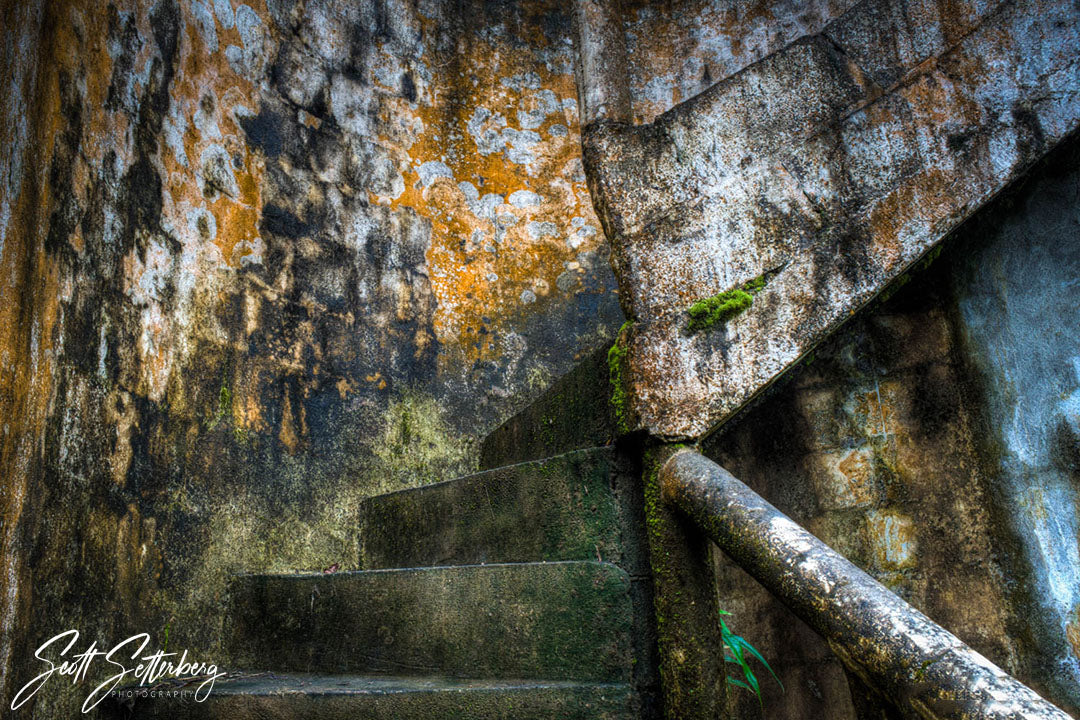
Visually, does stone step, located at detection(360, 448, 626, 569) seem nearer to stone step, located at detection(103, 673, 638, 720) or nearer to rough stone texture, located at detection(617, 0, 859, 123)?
stone step, located at detection(103, 673, 638, 720)

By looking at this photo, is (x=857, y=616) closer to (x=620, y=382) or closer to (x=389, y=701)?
(x=620, y=382)

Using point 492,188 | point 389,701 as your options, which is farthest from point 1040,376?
point 492,188

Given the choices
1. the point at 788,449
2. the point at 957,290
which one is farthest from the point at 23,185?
the point at 957,290

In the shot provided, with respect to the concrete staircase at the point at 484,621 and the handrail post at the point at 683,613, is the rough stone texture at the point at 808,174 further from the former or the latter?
the concrete staircase at the point at 484,621

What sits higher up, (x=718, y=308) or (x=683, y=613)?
(x=718, y=308)

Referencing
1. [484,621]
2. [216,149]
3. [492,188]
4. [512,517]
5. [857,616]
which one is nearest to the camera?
[857,616]

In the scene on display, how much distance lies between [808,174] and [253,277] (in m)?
2.22

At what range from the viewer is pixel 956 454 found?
242cm

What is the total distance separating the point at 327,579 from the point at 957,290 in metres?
2.38

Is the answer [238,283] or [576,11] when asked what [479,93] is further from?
[238,283]

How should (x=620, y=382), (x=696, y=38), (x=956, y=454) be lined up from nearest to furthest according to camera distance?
(x=620, y=382), (x=956, y=454), (x=696, y=38)

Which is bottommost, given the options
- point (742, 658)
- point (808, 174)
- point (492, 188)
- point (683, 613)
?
point (742, 658)

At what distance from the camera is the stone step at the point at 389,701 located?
167cm

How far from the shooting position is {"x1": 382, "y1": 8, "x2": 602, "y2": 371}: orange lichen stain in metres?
3.67
